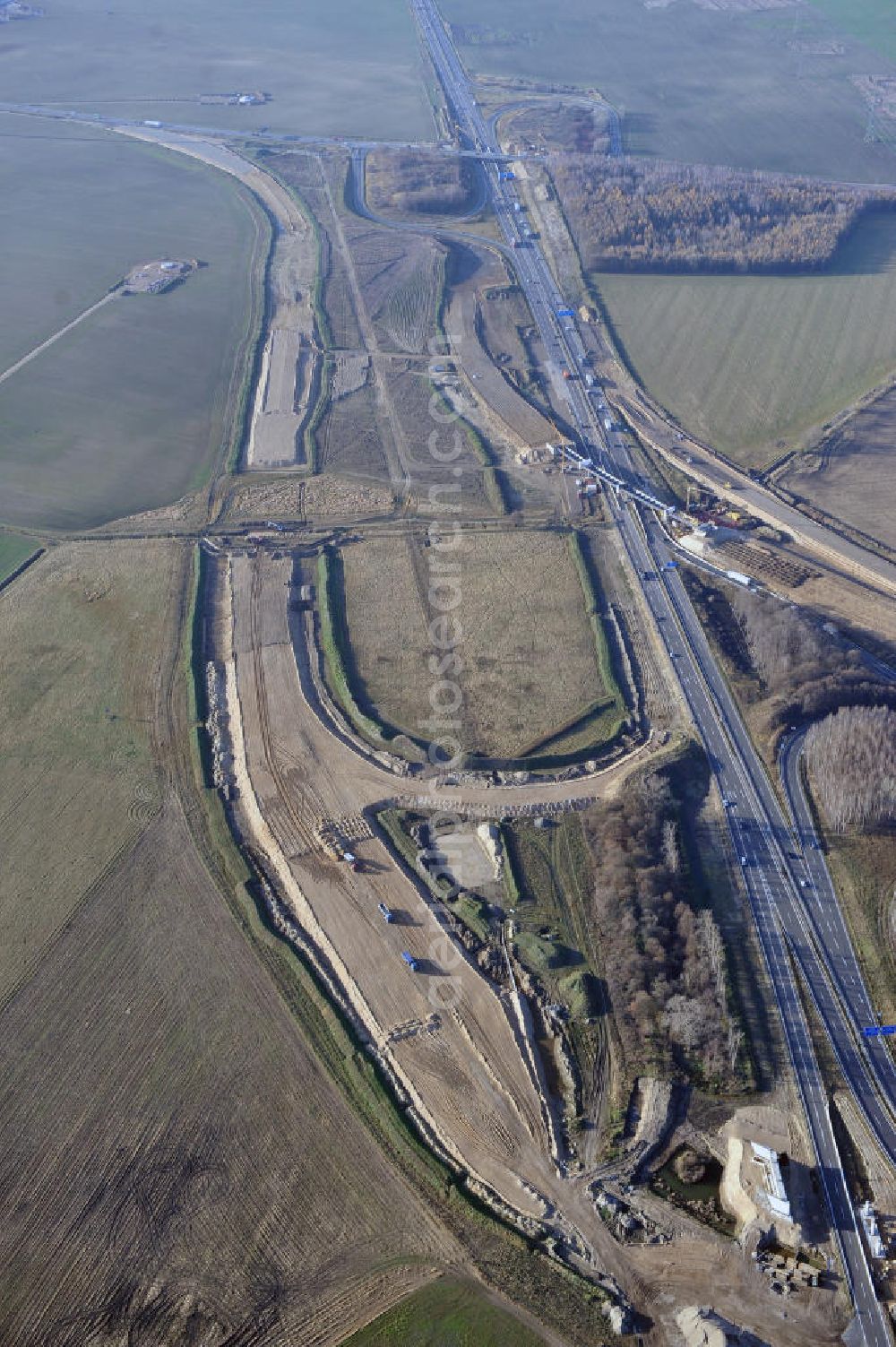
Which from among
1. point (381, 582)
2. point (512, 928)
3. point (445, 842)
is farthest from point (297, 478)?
point (512, 928)

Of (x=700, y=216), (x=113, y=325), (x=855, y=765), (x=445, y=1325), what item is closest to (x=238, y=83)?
(x=113, y=325)

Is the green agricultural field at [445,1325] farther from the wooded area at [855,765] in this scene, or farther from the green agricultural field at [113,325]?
the green agricultural field at [113,325]

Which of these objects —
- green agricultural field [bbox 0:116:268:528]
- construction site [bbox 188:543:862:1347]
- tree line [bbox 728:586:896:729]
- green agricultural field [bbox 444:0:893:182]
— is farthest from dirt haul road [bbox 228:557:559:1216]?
green agricultural field [bbox 444:0:893:182]

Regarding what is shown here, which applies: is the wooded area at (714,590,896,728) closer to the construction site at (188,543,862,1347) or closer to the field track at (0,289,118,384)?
the construction site at (188,543,862,1347)

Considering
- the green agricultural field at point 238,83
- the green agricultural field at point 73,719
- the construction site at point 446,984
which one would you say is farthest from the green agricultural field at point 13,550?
the green agricultural field at point 238,83

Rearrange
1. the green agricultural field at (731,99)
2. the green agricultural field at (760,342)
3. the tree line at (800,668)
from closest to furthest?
the tree line at (800,668), the green agricultural field at (760,342), the green agricultural field at (731,99)
